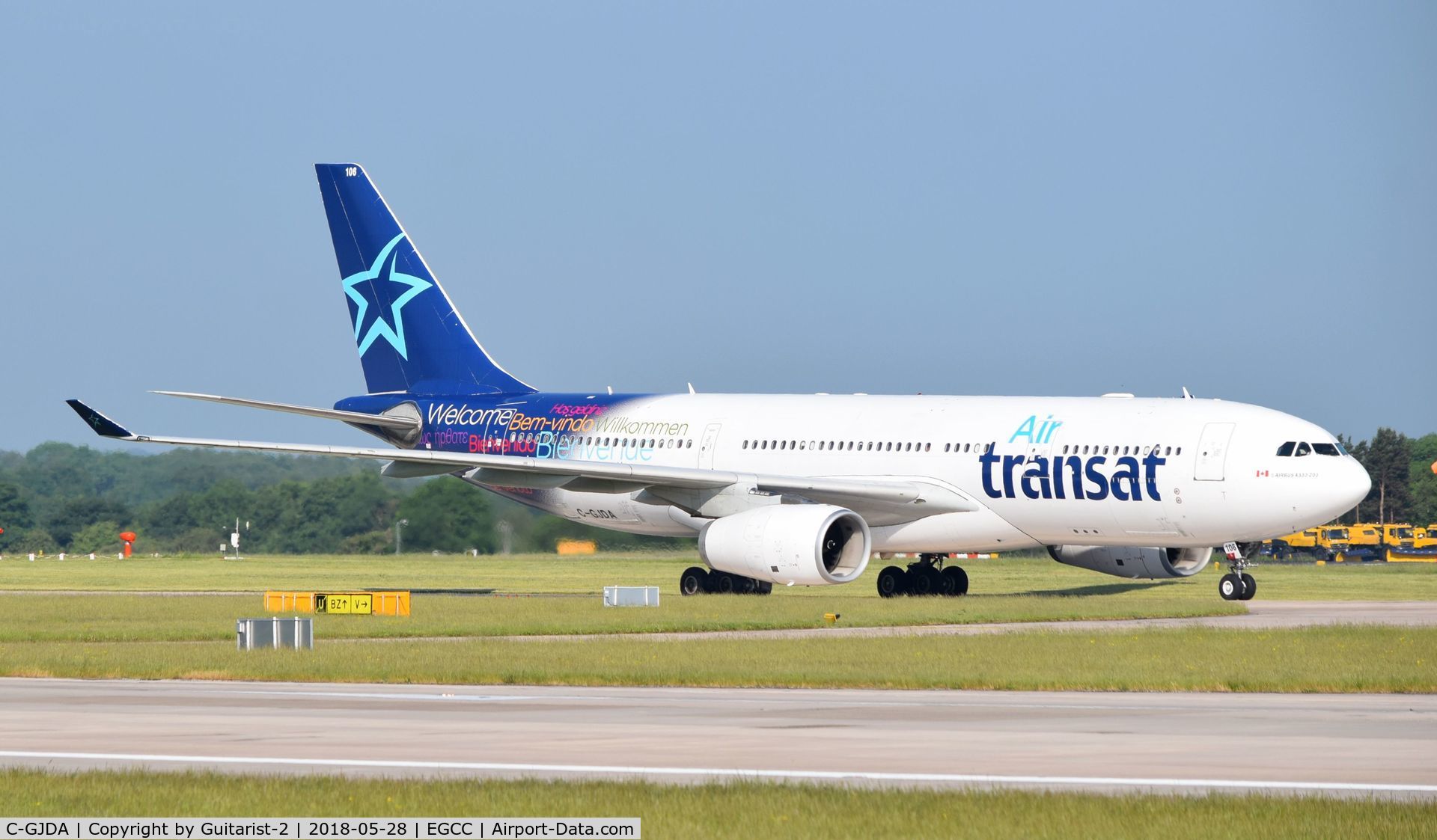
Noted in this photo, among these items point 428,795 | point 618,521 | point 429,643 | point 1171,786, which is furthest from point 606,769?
point 618,521

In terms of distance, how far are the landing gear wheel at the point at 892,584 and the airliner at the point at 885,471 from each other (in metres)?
0.04

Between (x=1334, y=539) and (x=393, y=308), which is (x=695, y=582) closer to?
(x=393, y=308)

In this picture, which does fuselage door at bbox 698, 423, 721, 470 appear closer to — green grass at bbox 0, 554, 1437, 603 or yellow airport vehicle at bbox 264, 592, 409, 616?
green grass at bbox 0, 554, 1437, 603

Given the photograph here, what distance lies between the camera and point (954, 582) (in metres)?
41.3

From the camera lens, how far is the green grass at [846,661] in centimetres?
2166

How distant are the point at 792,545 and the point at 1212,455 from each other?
289 inches

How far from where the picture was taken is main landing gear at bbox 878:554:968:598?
1620 inches

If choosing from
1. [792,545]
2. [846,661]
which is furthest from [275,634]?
[792,545]

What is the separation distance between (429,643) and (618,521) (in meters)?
17.4

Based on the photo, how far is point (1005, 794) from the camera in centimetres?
1277

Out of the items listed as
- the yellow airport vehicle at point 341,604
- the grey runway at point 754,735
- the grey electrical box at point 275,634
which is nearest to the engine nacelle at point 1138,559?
the yellow airport vehicle at point 341,604

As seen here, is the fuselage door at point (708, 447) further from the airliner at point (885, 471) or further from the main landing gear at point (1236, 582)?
the main landing gear at point (1236, 582)

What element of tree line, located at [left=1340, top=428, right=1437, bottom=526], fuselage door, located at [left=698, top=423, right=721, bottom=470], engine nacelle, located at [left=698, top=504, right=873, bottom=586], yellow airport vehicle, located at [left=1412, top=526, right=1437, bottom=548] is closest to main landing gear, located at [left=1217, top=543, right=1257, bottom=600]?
engine nacelle, located at [left=698, top=504, right=873, bottom=586]

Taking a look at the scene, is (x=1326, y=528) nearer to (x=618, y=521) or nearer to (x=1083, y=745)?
(x=618, y=521)
